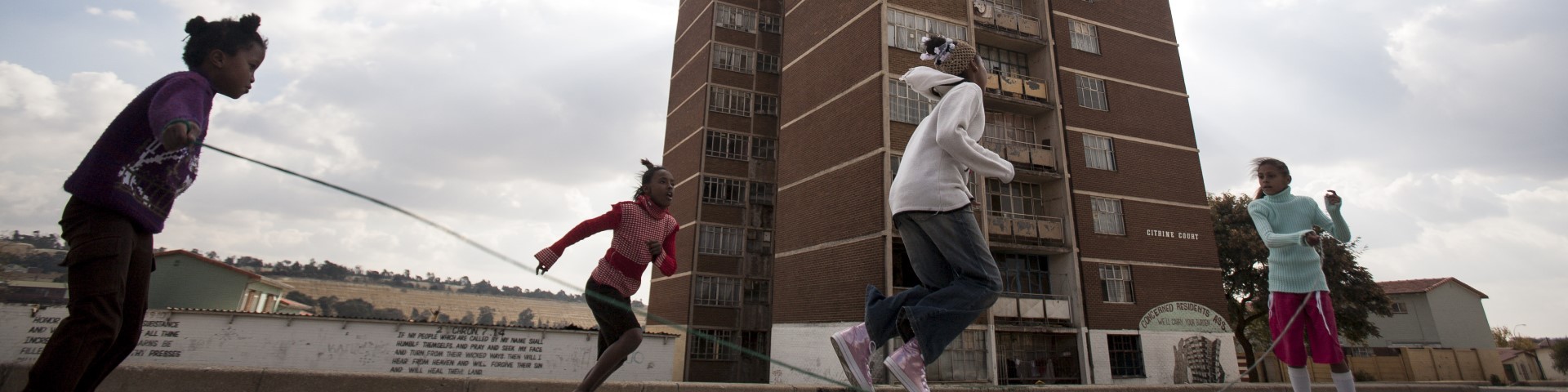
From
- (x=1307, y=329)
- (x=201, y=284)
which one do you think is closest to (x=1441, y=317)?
(x=1307, y=329)

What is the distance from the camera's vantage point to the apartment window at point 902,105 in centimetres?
2266

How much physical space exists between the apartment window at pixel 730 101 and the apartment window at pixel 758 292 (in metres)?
9.28

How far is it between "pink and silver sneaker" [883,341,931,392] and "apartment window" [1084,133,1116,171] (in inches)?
972

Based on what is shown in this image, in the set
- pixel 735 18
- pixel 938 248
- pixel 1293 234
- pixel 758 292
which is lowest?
pixel 938 248

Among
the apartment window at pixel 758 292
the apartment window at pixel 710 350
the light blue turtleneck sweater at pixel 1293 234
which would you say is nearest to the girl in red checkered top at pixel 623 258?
the light blue turtleneck sweater at pixel 1293 234

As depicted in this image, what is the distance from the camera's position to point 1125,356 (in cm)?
2352

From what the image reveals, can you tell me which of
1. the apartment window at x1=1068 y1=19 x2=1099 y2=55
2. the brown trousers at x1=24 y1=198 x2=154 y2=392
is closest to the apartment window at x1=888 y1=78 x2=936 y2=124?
the apartment window at x1=1068 y1=19 x2=1099 y2=55

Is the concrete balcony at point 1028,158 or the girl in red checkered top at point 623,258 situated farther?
the concrete balcony at point 1028,158

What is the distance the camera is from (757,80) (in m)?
37.1

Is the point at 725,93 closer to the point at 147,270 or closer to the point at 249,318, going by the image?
the point at 249,318

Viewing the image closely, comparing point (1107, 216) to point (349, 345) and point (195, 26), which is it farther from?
point (349, 345)

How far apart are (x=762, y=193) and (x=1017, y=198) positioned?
14514 millimetres

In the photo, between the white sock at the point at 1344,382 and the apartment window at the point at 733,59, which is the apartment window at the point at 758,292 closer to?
the apartment window at the point at 733,59

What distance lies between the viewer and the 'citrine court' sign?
2420 cm
